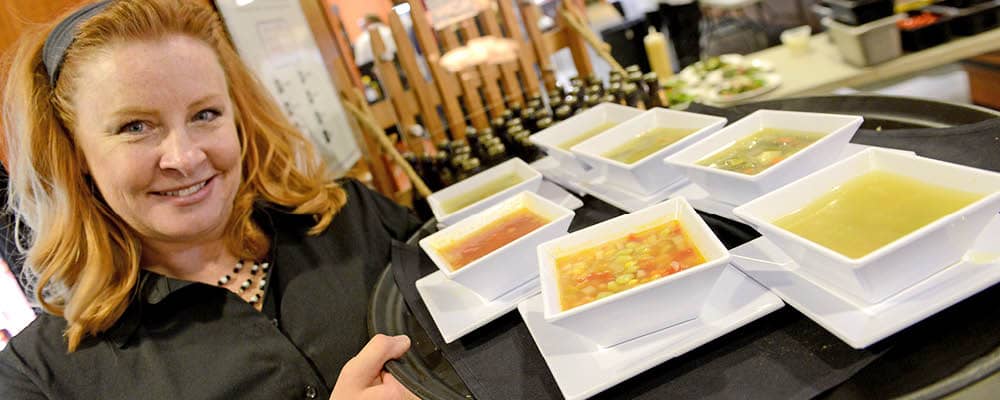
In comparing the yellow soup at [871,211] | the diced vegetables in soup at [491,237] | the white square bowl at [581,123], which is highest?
the white square bowl at [581,123]

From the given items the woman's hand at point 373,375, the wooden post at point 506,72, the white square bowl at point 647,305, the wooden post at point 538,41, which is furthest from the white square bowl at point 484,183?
the wooden post at point 538,41

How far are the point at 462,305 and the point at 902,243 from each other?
88cm

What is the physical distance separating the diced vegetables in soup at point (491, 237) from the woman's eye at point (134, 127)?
2.66ft

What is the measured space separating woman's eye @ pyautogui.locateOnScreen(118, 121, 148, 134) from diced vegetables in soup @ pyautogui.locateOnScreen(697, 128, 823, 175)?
4.62 feet

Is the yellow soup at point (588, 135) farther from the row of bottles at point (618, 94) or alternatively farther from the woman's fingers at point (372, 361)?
the woman's fingers at point (372, 361)

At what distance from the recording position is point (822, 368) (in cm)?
94

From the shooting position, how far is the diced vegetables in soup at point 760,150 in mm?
1449

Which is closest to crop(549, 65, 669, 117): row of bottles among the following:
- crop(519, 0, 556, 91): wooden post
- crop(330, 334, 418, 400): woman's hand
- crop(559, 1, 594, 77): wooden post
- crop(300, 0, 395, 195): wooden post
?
crop(519, 0, 556, 91): wooden post

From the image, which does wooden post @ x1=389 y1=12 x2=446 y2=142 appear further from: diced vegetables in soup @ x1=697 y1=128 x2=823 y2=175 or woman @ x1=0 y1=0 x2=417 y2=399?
diced vegetables in soup @ x1=697 y1=128 x2=823 y2=175

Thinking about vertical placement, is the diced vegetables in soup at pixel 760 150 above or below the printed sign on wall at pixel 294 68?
below

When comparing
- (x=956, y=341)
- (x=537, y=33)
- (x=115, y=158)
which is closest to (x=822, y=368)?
(x=956, y=341)

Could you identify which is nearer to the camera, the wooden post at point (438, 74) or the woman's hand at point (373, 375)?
the woman's hand at point (373, 375)

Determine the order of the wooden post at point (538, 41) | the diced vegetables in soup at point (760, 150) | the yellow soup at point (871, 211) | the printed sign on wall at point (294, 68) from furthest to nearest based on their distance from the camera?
1. the wooden post at point (538, 41)
2. the printed sign on wall at point (294, 68)
3. the diced vegetables in soup at point (760, 150)
4. the yellow soup at point (871, 211)

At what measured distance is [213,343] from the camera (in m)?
1.71
